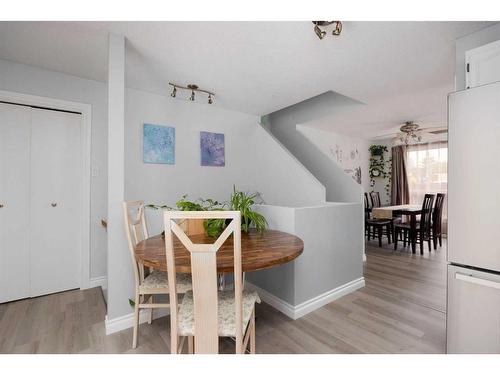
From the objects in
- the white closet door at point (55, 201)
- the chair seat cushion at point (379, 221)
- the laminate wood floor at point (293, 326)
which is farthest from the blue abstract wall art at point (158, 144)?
the chair seat cushion at point (379, 221)

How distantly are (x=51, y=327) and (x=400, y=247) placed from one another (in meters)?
5.08

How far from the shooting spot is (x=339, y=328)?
74.4 inches

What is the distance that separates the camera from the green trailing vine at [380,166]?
20.6 feet

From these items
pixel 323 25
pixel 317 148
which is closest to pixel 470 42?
pixel 323 25

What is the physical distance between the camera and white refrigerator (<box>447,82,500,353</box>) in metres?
1.21

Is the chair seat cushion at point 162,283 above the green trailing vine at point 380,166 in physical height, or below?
below

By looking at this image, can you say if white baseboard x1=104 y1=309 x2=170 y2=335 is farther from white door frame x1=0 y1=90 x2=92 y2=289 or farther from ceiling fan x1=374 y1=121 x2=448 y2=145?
ceiling fan x1=374 y1=121 x2=448 y2=145

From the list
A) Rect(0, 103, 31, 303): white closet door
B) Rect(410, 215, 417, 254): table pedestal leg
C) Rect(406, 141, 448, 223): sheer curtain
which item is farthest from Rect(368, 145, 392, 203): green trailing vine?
Rect(0, 103, 31, 303): white closet door

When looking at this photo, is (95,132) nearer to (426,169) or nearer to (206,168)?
(206,168)

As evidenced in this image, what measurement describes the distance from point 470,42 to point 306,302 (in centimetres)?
242

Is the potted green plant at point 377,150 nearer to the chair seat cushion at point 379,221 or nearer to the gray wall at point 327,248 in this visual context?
the chair seat cushion at point 379,221

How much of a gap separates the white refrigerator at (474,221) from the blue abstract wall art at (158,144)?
8.66 ft

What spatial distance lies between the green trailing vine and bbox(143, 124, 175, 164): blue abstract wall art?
555 cm

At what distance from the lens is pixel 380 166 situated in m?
6.36
